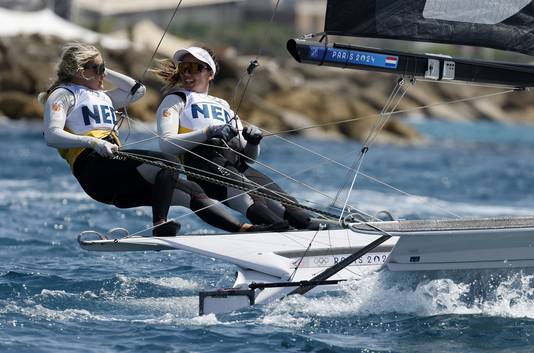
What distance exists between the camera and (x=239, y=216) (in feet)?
36.4

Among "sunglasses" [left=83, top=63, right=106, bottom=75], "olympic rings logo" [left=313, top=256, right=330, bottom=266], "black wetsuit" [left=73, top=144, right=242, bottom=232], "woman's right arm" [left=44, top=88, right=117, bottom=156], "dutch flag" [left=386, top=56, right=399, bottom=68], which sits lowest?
"olympic rings logo" [left=313, top=256, right=330, bottom=266]

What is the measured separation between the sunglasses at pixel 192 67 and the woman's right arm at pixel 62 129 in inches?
28.8

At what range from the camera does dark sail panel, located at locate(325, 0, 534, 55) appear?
239 inches

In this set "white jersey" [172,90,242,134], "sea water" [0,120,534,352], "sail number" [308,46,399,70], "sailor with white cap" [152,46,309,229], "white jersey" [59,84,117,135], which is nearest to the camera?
"sea water" [0,120,534,352]

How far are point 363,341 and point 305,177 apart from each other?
10.2 m

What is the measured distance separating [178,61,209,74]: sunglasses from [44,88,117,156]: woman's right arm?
73cm

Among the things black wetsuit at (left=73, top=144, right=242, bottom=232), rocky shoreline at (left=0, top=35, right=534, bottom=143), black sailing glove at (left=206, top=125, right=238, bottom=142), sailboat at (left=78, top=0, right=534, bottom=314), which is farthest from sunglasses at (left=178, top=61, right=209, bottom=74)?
rocky shoreline at (left=0, top=35, right=534, bottom=143)

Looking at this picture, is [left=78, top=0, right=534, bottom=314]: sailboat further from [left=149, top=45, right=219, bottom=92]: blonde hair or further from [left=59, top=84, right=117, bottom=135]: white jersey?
[left=149, top=45, right=219, bottom=92]: blonde hair

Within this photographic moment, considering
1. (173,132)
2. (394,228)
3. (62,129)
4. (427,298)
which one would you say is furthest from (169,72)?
(427,298)

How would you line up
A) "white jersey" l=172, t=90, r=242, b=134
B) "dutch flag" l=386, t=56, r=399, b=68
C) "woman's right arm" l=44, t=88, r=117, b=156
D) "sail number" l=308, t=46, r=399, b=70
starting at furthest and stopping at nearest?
"white jersey" l=172, t=90, r=242, b=134
"woman's right arm" l=44, t=88, r=117, b=156
"dutch flag" l=386, t=56, r=399, b=68
"sail number" l=308, t=46, r=399, b=70

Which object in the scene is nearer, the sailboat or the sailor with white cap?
the sailboat

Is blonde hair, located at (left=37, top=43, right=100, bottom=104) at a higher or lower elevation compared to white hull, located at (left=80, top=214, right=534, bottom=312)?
higher

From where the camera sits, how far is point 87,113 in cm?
673

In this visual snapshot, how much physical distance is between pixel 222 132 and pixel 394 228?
1.35 m
